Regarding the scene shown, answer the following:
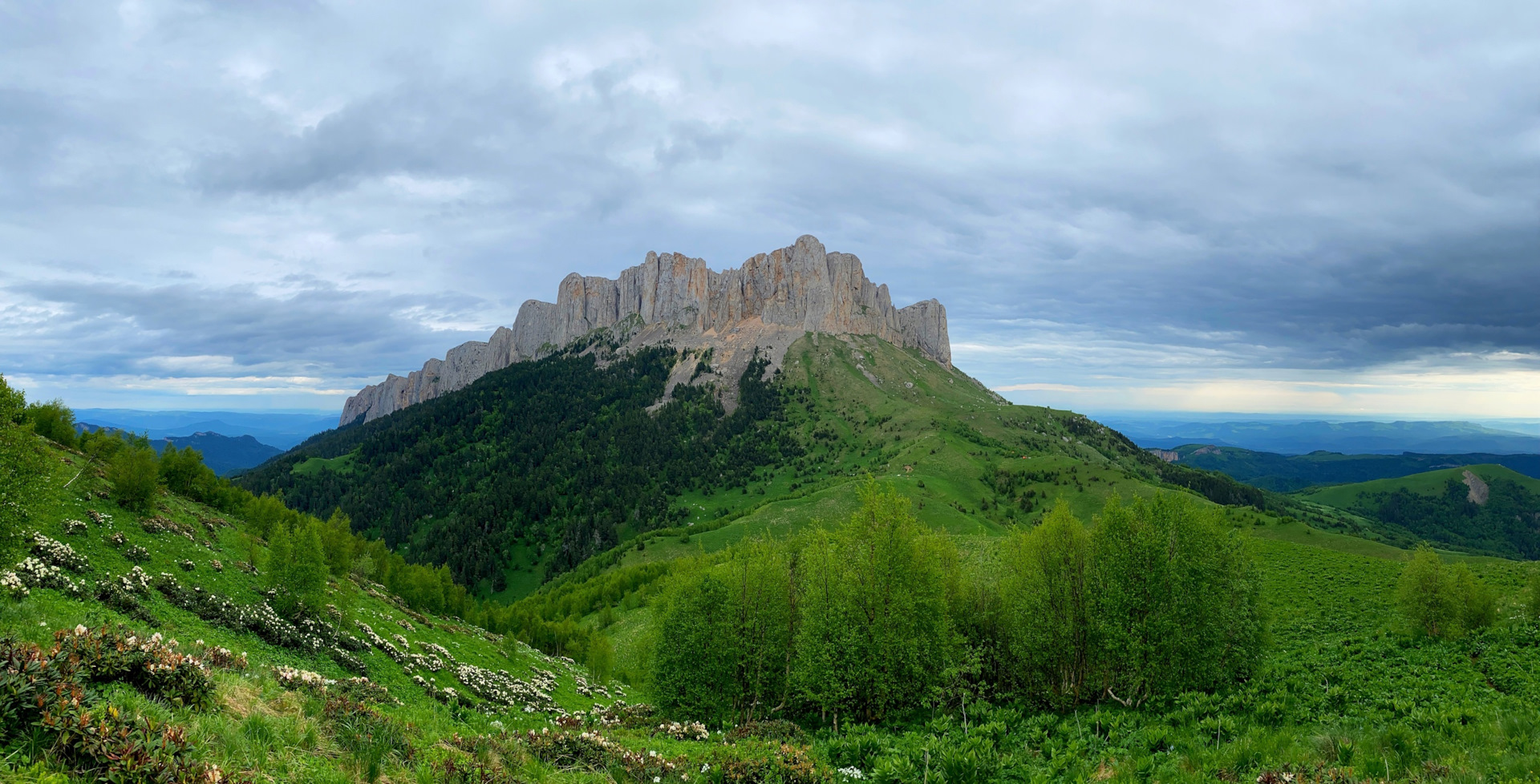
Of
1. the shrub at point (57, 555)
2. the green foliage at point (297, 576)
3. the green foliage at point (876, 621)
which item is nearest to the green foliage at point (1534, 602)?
the green foliage at point (876, 621)

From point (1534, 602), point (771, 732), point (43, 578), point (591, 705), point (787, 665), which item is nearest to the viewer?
point (43, 578)

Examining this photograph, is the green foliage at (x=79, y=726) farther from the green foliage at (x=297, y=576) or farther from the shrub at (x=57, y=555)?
the green foliage at (x=297, y=576)

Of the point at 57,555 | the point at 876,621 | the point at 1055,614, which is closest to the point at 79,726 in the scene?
the point at 876,621

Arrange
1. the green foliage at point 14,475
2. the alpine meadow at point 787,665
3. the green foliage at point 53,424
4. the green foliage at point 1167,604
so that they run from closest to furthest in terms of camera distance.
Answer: the alpine meadow at point 787,665 < the green foliage at point 14,475 < the green foliage at point 1167,604 < the green foliage at point 53,424

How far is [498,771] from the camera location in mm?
12008

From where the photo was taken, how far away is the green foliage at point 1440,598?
42094 millimetres

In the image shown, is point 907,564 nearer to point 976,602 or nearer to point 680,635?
point 976,602

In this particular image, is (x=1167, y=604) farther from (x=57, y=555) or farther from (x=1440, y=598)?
(x=57, y=555)

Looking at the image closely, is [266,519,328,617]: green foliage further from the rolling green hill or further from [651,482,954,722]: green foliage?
[651,482,954,722]: green foliage

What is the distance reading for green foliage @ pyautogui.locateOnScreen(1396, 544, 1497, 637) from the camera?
42094 mm

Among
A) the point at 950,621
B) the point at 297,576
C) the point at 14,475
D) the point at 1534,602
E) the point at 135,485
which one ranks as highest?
the point at 14,475

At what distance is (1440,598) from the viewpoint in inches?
1666

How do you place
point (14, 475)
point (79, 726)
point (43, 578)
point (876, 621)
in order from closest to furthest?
point (79, 726) → point (43, 578) → point (14, 475) → point (876, 621)

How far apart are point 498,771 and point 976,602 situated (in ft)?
93.5
